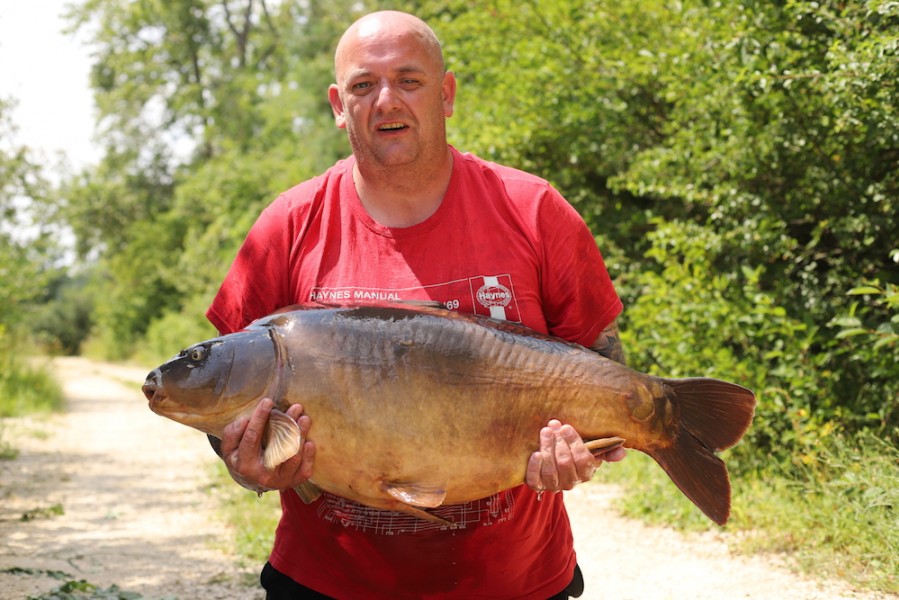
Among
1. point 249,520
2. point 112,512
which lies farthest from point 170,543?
point 112,512

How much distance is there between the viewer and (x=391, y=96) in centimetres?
246

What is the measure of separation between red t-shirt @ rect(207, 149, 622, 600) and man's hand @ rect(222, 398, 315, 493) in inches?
12.2

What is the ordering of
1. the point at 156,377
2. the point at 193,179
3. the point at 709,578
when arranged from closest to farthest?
the point at 156,377 < the point at 709,578 < the point at 193,179

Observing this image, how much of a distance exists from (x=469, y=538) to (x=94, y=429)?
1270 centimetres

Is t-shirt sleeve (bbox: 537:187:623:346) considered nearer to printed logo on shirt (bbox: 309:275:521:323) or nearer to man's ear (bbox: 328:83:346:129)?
printed logo on shirt (bbox: 309:275:521:323)

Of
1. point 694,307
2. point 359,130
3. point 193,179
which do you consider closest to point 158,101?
point 193,179

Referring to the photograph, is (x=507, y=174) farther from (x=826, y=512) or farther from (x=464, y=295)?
(x=826, y=512)

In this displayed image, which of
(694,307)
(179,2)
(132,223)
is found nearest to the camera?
(694,307)

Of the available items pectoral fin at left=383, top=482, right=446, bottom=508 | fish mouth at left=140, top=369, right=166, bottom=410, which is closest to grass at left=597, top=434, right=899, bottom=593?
pectoral fin at left=383, top=482, right=446, bottom=508

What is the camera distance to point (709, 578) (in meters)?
5.52

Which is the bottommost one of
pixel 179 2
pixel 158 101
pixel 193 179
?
pixel 193 179

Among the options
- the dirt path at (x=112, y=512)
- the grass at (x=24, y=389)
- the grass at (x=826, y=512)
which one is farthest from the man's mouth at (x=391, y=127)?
the grass at (x=24, y=389)

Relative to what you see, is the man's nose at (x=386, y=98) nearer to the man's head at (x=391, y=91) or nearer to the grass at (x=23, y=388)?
the man's head at (x=391, y=91)

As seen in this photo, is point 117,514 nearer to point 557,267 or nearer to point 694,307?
point 694,307
